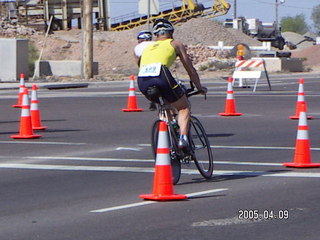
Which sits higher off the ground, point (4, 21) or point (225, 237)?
point (4, 21)

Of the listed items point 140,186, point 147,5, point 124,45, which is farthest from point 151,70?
point 124,45

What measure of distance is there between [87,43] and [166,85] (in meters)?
30.8

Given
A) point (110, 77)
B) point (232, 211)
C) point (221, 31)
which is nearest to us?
point (232, 211)

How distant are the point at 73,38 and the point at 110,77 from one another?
20.0 meters

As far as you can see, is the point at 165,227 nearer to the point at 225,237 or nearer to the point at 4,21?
the point at 225,237

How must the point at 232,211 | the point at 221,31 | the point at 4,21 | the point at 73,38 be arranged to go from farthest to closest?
1. the point at 221,31
2. the point at 4,21
3. the point at 73,38
4. the point at 232,211

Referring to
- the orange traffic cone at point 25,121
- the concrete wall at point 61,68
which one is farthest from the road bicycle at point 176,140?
the concrete wall at point 61,68

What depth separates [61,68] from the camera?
4409 centimetres

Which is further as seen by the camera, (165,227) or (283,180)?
(283,180)

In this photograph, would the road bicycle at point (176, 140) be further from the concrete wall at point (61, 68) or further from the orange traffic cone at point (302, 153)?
the concrete wall at point (61, 68)

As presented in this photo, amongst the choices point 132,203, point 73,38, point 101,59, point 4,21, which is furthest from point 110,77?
point 132,203

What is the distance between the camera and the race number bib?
10.2 meters

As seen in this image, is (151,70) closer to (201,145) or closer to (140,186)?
(201,145)

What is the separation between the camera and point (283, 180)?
10484 mm
